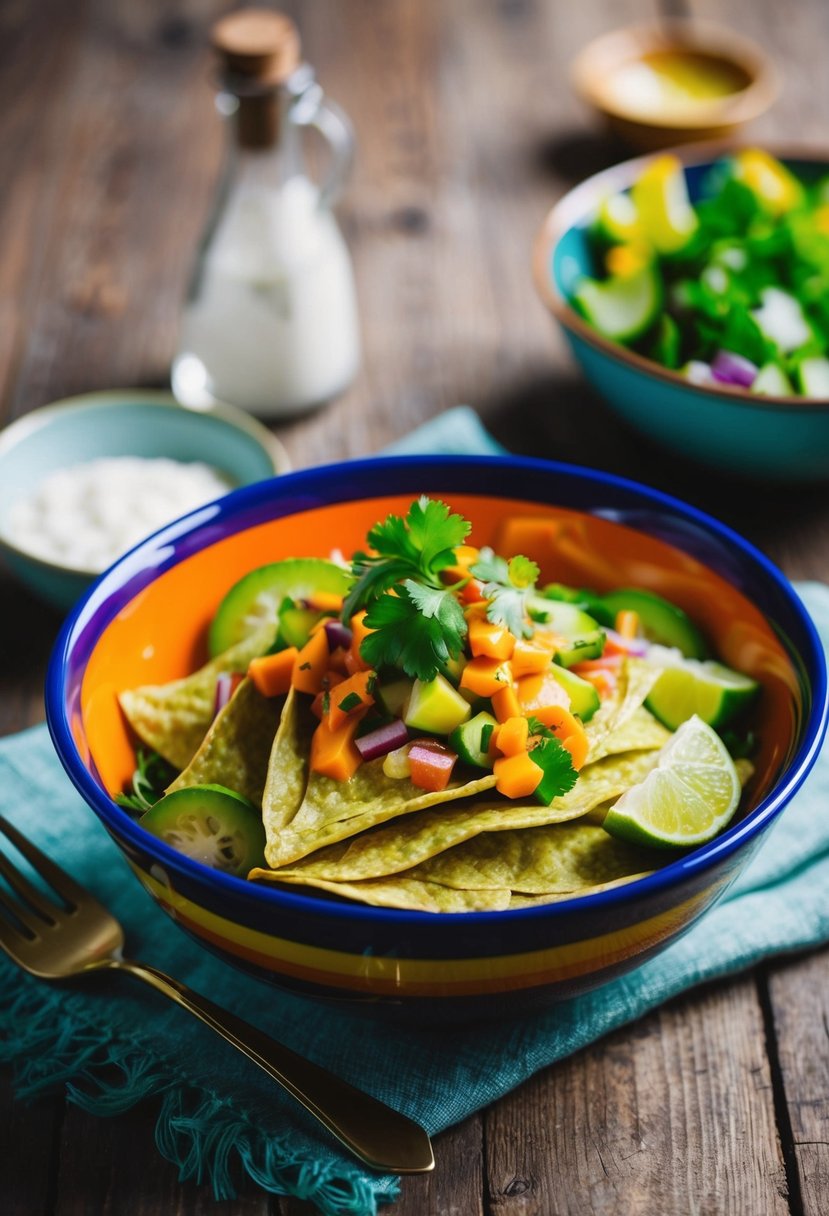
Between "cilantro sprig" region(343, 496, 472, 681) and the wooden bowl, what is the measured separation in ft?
9.38

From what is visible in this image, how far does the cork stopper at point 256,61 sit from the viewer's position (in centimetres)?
307

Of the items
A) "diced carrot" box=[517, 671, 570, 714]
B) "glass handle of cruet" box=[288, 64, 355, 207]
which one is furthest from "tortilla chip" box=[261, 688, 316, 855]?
"glass handle of cruet" box=[288, 64, 355, 207]

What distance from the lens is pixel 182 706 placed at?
228 centimetres

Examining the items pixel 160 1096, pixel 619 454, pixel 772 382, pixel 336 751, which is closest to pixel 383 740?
pixel 336 751

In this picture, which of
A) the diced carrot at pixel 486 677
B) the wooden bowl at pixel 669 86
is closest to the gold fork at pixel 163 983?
the diced carrot at pixel 486 677

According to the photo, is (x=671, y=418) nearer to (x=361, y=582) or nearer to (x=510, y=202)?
(x=361, y=582)

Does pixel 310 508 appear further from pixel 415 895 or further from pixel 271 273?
pixel 271 273

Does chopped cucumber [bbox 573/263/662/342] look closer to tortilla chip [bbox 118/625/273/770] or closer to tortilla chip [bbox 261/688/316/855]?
tortilla chip [bbox 118/625/273/770]

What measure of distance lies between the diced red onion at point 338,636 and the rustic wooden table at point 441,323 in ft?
2.43

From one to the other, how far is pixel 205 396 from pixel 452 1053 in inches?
84.2

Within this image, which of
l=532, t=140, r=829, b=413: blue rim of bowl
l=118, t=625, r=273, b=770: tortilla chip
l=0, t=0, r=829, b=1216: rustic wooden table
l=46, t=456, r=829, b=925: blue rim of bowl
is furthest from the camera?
l=532, t=140, r=829, b=413: blue rim of bowl

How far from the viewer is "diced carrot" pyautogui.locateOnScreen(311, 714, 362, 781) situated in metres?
2.04

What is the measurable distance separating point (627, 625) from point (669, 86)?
10.4 ft

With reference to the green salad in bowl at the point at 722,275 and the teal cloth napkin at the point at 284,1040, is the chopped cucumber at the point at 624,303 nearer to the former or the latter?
the green salad in bowl at the point at 722,275
